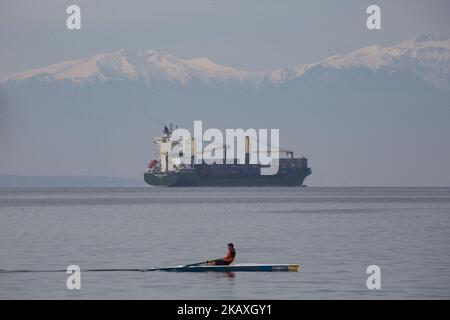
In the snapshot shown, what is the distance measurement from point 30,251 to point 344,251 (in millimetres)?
18943

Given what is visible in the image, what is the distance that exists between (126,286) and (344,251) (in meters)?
21.4

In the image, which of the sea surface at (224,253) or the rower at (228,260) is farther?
the rower at (228,260)

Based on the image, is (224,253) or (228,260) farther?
(224,253)

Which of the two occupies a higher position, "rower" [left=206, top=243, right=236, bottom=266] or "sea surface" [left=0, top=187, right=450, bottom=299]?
"rower" [left=206, top=243, right=236, bottom=266]

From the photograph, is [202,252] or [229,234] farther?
[229,234]

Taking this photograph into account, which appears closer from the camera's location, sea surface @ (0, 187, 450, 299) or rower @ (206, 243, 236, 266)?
sea surface @ (0, 187, 450, 299)

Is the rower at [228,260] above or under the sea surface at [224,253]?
above

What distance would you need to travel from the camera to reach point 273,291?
1628 inches
